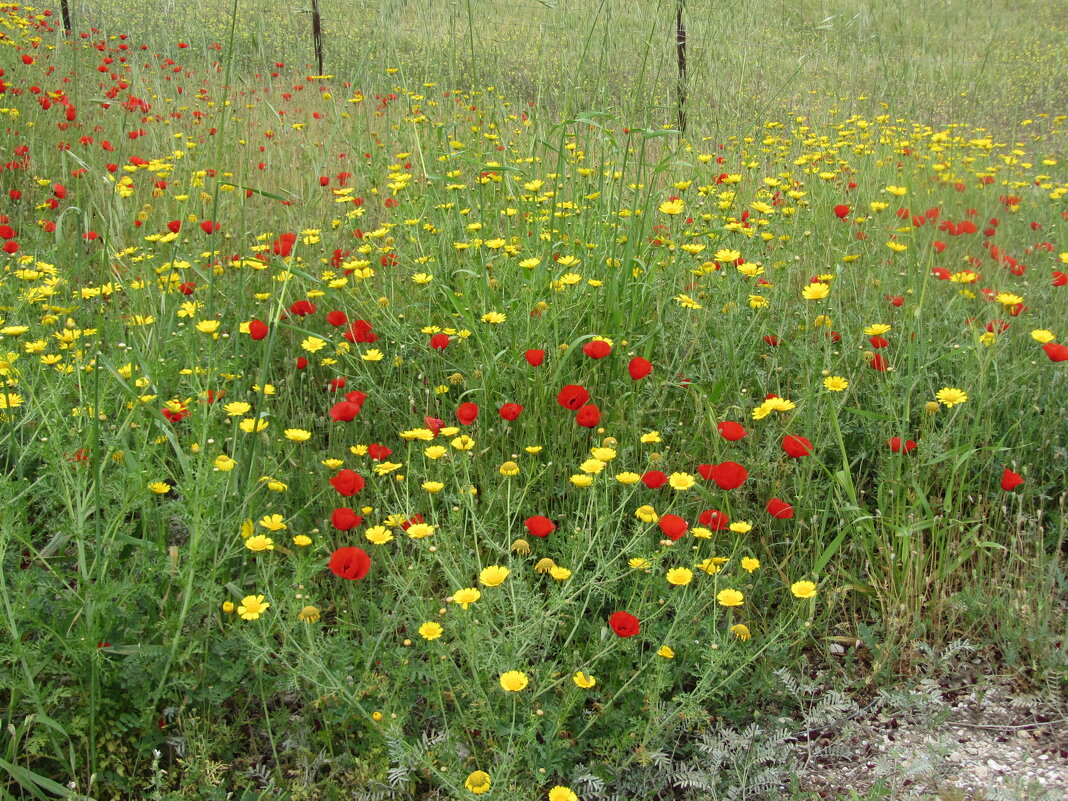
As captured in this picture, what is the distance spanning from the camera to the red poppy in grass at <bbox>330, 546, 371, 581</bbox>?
4.68 ft

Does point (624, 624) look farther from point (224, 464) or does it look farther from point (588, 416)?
point (224, 464)

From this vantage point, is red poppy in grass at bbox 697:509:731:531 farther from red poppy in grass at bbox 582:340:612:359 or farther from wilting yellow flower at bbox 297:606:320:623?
wilting yellow flower at bbox 297:606:320:623

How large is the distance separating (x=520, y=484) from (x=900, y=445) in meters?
0.95

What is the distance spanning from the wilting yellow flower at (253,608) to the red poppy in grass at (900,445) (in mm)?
1448

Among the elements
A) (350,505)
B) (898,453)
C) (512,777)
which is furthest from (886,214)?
(512,777)

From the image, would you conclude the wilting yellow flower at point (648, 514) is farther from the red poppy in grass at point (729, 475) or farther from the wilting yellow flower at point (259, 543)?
the wilting yellow flower at point (259, 543)

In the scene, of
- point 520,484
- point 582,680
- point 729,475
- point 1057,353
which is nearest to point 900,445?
point 1057,353

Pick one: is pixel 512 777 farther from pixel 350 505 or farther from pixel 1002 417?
pixel 1002 417

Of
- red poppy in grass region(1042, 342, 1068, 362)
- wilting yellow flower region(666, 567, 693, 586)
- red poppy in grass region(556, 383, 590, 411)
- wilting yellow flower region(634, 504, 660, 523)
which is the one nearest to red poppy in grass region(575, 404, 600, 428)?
red poppy in grass region(556, 383, 590, 411)

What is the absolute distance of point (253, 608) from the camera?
1422 mm

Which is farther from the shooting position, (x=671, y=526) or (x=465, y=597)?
(x=671, y=526)

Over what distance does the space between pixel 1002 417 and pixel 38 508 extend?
104 inches

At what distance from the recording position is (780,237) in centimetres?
320

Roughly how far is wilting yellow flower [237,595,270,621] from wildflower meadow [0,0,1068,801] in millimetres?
36
